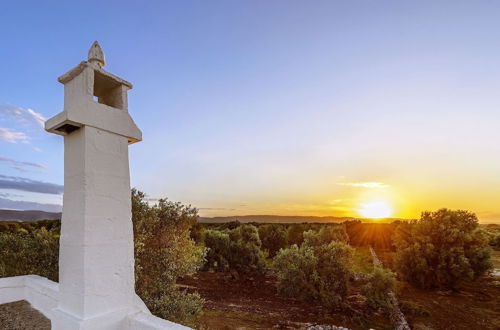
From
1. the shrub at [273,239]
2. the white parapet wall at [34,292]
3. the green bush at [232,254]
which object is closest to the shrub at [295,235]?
the shrub at [273,239]

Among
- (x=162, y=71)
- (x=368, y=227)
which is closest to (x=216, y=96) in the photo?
(x=162, y=71)

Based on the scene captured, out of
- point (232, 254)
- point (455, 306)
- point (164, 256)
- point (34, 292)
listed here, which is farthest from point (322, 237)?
point (34, 292)

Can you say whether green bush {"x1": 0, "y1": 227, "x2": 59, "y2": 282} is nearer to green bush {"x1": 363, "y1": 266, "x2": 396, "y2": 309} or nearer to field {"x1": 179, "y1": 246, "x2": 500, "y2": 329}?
field {"x1": 179, "y1": 246, "x2": 500, "y2": 329}

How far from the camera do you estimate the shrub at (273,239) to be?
36125 mm

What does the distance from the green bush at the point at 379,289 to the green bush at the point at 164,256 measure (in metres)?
12.4

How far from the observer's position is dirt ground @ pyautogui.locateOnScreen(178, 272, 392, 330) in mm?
15000

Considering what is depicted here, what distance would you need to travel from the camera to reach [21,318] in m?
4.84

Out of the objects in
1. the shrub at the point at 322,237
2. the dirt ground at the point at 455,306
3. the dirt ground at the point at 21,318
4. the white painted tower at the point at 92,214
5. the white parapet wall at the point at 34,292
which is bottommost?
the dirt ground at the point at 455,306

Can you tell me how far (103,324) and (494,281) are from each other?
101 ft

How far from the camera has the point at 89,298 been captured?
8.29 ft

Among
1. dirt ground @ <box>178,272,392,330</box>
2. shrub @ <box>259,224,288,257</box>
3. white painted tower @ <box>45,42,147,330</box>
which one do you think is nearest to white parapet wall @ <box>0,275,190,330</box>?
white painted tower @ <box>45,42,147,330</box>

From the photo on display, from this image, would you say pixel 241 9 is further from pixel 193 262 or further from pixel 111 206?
pixel 193 262

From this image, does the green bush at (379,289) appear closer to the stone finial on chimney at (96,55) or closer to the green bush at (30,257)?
the green bush at (30,257)

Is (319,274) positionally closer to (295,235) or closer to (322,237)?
(322,237)
